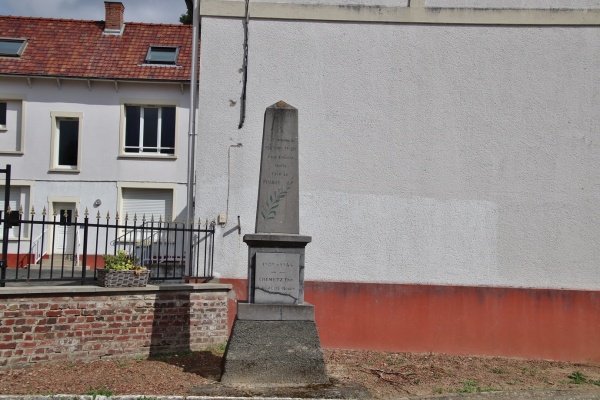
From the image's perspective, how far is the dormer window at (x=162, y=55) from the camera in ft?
73.5

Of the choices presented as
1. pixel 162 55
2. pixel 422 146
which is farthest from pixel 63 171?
pixel 422 146

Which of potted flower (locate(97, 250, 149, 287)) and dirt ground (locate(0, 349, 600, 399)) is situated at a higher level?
potted flower (locate(97, 250, 149, 287))

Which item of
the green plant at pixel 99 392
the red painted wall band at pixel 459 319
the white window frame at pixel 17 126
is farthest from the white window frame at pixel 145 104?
the green plant at pixel 99 392

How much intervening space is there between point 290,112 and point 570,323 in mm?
5734

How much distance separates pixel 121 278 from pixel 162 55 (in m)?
15.2

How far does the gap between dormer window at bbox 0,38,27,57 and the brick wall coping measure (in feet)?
52.1

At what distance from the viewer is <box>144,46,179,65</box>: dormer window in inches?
882

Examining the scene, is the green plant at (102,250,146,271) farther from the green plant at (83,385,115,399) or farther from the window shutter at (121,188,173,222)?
the window shutter at (121,188,173,222)

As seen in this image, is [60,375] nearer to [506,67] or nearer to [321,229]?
[321,229]

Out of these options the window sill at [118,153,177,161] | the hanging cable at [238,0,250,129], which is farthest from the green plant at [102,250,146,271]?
the window sill at [118,153,177,161]

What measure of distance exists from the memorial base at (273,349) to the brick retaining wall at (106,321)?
78.8 inches

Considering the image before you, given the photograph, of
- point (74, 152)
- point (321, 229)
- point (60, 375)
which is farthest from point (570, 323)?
point (74, 152)

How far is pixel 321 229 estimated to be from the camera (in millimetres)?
10516

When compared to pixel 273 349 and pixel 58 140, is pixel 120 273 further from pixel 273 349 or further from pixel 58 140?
pixel 58 140
